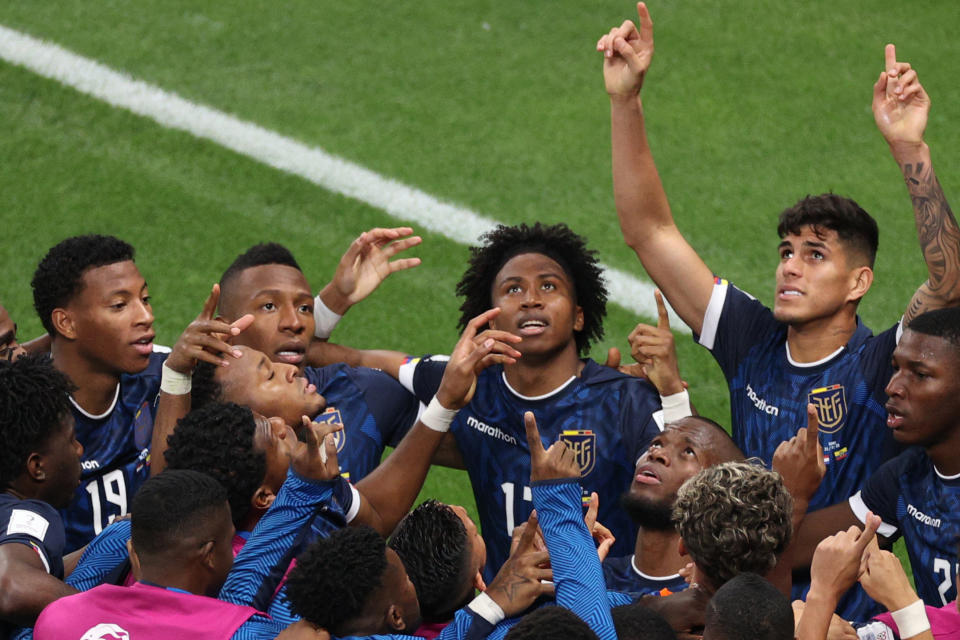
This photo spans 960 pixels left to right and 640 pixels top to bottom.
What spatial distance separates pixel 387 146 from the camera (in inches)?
380

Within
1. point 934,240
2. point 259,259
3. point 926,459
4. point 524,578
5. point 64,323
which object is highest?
point 934,240

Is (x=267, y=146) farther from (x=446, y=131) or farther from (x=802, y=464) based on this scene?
(x=802, y=464)

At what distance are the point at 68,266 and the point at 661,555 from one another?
106 inches

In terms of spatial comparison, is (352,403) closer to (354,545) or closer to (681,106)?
(354,545)

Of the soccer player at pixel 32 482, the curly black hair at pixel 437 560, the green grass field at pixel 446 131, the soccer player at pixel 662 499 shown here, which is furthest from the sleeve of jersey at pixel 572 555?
the green grass field at pixel 446 131

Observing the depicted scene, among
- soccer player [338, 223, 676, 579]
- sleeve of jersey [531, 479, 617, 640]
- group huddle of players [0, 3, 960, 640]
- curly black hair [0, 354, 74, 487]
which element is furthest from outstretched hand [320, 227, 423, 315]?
sleeve of jersey [531, 479, 617, 640]

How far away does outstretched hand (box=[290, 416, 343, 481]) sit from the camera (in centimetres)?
424

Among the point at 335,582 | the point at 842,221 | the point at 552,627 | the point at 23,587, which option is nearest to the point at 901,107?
the point at 842,221

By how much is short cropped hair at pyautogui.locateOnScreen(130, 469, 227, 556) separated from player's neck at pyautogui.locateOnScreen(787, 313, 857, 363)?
8.02 ft

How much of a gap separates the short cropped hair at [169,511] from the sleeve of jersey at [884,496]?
232 cm

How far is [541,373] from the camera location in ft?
18.3

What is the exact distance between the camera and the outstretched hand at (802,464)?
14.6 feet

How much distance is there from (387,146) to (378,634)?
20.4 feet

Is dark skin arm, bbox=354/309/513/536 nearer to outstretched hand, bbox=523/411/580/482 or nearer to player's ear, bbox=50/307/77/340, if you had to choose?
outstretched hand, bbox=523/411/580/482
